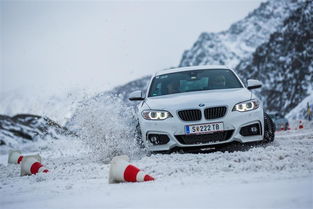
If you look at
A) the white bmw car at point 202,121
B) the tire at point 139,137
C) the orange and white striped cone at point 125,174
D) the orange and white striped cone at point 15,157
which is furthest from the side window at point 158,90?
the orange and white striped cone at point 15,157

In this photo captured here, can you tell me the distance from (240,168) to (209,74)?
3383mm

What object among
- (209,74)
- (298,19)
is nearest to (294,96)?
(298,19)

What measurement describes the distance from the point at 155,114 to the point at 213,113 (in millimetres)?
876

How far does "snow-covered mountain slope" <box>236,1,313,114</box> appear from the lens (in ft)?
336

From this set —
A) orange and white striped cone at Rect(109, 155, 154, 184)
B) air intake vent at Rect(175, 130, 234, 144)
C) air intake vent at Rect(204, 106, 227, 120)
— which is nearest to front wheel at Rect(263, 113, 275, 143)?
air intake vent at Rect(175, 130, 234, 144)

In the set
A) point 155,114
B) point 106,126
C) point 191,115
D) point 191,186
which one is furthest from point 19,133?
point 191,186

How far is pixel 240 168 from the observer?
4168mm

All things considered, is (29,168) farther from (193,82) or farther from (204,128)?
(193,82)

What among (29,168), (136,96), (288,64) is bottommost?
(288,64)

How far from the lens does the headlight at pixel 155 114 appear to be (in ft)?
19.3

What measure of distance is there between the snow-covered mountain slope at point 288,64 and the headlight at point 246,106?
3736 inches

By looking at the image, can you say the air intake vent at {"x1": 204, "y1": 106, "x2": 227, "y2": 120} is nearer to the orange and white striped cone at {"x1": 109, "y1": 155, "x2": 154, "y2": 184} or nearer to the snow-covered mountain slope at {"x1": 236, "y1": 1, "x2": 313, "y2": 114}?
the orange and white striped cone at {"x1": 109, "y1": 155, "x2": 154, "y2": 184}

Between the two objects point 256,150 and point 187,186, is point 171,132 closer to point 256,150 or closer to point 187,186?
point 256,150

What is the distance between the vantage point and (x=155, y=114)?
19.7 feet
